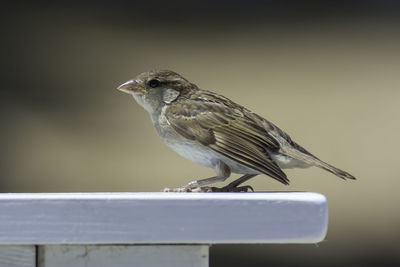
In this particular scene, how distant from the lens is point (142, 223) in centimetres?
160

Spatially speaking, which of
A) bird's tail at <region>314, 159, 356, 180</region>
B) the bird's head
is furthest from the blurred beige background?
bird's tail at <region>314, 159, 356, 180</region>

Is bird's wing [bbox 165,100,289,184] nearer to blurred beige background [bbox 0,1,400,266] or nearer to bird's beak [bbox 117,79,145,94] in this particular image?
bird's beak [bbox 117,79,145,94]

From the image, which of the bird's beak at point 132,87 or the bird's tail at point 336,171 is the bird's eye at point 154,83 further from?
the bird's tail at point 336,171

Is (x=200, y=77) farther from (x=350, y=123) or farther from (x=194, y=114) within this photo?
(x=194, y=114)

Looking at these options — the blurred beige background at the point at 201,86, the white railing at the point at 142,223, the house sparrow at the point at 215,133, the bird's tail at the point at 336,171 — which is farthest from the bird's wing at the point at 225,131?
the blurred beige background at the point at 201,86

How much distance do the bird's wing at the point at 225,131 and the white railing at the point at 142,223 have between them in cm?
79

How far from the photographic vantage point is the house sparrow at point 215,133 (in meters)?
2.51

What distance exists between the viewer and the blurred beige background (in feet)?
18.9

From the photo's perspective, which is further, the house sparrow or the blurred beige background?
the blurred beige background

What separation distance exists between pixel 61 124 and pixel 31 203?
475cm

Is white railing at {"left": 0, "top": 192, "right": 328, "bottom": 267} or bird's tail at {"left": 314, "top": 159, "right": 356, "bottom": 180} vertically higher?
bird's tail at {"left": 314, "top": 159, "right": 356, "bottom": 180}

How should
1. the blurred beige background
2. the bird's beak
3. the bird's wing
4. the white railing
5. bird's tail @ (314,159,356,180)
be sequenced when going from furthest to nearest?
the blurred beige background → the bird's beak → the bird's wing → bird's tail @ (314,159,356,180) → the white railing

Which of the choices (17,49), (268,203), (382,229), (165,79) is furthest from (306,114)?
(268,203)

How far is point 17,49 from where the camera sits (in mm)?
6668
